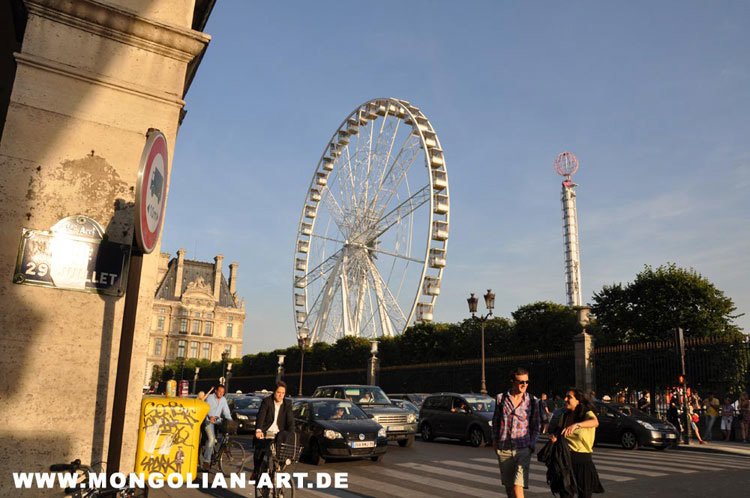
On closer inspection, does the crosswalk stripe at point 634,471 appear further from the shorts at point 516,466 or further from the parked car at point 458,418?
the shorts at point 516,466

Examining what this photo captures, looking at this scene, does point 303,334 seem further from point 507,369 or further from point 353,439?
point 353,439

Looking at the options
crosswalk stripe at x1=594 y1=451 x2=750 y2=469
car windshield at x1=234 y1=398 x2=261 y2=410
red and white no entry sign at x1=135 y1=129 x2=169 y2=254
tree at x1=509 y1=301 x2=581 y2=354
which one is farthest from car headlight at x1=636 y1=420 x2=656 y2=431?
tree at x1=509 y1=301 x2=581 y2=354

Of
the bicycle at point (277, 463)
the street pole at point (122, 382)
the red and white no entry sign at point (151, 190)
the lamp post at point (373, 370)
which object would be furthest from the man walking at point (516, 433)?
the lamp post at point (373, 370)

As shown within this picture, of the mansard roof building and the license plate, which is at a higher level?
the mansard roof building

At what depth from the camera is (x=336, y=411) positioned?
14.0 metres

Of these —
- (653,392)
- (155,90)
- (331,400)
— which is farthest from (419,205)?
(155,90)

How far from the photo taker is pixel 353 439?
41.7ft

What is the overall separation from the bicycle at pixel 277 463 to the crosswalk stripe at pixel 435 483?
2.90 metres

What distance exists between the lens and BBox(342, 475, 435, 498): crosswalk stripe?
29.4 feet

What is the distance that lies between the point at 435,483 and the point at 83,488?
6625 millimetres

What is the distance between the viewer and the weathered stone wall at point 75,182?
4695mm

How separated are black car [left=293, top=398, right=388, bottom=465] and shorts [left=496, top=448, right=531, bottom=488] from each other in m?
6.62

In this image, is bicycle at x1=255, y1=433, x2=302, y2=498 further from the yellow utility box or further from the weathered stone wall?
the weathered stone wall

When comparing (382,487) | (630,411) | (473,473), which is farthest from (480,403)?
(382,487)
